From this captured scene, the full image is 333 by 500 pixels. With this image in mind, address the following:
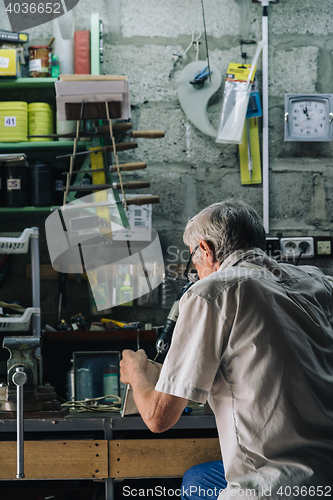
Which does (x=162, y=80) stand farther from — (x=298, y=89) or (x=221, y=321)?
(x=221, y=321)

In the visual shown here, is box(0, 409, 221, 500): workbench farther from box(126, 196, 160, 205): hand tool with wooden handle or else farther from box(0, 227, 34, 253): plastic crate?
box(126, 196, 160, 205): hand tool with wooden handle

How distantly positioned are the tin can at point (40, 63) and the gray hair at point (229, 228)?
5.44 ft

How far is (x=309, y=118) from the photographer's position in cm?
270

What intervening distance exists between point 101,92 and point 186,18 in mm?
877

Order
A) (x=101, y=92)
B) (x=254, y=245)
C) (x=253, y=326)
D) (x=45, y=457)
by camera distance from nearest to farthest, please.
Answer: (x=253, y=326)
(x=254, y=245)
(x=45, y=457)
(x=101, y=92)

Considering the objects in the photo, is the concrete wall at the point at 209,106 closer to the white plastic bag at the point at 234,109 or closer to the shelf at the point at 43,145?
the white plastic bag at the point at 234,109

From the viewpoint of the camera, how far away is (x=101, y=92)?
227cm

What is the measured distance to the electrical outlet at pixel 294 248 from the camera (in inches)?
106

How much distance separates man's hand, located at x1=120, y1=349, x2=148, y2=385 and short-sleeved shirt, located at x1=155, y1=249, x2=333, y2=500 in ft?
1.30

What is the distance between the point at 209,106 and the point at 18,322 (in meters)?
1.58

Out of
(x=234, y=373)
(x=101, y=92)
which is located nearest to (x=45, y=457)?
(x=234, y=373)

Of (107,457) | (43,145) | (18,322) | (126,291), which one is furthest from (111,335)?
(43,145)

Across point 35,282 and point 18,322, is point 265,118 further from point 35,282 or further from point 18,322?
point 18,322

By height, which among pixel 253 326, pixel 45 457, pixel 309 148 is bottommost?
pixel 45 457
